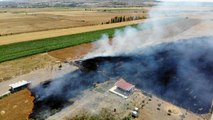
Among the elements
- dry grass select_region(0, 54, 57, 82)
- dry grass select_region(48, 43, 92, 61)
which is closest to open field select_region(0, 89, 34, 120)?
dry grass select_region(0, 54, 57, 82)

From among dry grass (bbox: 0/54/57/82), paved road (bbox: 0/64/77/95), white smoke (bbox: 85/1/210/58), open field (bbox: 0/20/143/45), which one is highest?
open field (bbox: 0/20/143/45)

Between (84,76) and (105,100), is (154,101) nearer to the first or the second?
(105,100)

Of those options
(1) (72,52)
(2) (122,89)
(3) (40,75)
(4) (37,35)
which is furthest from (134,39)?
(3) (40,75)

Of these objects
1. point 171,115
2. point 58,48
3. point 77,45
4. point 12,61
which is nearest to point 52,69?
point 12,61

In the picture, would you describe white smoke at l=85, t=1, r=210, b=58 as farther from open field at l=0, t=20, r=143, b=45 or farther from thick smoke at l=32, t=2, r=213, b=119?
open field at l=0, t=20, r=143, b=45

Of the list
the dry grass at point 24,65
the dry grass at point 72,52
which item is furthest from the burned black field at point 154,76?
the dry grass at point 24,65

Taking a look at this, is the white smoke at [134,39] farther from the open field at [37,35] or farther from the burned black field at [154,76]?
the open field at [37,35]

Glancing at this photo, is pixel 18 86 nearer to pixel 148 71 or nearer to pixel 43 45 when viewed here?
pixel 148 71
